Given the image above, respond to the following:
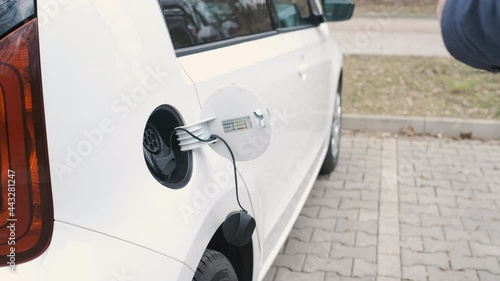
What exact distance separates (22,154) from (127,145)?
0.90ft

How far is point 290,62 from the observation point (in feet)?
9.61

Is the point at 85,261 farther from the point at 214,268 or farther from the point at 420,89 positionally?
the point at 420,89

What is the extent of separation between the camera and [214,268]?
182cm

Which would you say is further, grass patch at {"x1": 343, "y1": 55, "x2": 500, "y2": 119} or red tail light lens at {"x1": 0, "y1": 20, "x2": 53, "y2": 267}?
grass patch at {"x1": 343, "y1": 55, "x2": 500, "y2": 119}

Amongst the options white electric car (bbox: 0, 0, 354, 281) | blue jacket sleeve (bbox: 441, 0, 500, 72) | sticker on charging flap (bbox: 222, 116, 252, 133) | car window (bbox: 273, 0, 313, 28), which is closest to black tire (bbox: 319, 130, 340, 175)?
car window (bbox: 273, 0, 313, 28)

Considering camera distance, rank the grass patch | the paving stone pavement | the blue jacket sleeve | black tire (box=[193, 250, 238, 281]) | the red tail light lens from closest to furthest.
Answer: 1. the blue jacket sleeve
2. the red tail light lens
3. black tire (box=[193, 250, 238, 281])
4. the paving stone pavement
5. the grass patch

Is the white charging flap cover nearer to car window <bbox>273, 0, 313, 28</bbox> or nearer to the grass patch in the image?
car window <bbox>273, 0, 313, 28</bbox>

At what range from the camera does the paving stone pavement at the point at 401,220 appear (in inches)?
131

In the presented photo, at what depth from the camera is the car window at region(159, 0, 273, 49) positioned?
2.14 m

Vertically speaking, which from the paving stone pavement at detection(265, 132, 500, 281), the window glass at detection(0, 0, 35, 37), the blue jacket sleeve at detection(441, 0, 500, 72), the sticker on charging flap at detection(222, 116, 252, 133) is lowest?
the paving stone pavement at detection(265, 132, 500, 281)

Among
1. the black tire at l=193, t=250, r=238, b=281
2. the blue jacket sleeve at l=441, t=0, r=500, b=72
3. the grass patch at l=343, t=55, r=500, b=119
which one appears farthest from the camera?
the grass patch at l=343, t=55, r=500, b=119

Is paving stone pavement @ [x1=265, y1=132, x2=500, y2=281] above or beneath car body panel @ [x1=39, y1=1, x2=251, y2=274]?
beneath

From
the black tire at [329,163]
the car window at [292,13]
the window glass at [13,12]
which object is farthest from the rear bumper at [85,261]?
the black tire at [329,163]

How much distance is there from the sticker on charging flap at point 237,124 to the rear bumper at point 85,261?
20.3 inches
